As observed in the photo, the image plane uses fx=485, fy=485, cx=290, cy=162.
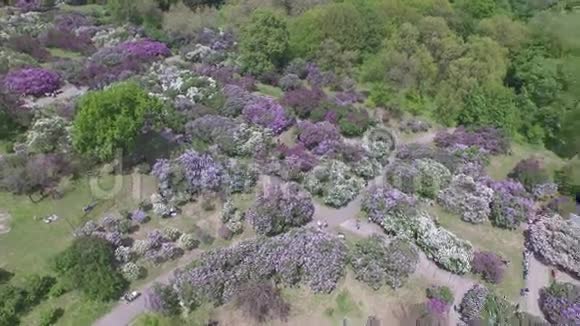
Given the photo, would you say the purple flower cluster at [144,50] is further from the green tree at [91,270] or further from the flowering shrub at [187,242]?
the green tree at [91,270]

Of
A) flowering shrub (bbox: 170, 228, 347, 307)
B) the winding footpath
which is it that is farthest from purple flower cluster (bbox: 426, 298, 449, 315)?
flowering shrub (bbox: 170, 228, 347, 307)

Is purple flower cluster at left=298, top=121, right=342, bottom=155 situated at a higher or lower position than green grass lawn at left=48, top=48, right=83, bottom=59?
higher

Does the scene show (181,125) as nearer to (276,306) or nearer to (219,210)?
(219,210)

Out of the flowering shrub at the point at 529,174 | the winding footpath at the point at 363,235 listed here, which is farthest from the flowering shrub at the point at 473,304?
the flowering shrub at the point at 529,174

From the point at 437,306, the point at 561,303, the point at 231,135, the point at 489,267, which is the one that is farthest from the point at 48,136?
the point at 561,303

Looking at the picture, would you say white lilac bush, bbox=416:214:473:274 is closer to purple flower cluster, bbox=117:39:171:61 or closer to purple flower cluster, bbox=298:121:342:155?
purple flower cluster, bbox=298:121:342:155

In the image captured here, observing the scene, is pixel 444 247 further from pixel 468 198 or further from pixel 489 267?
pixel 468 198
